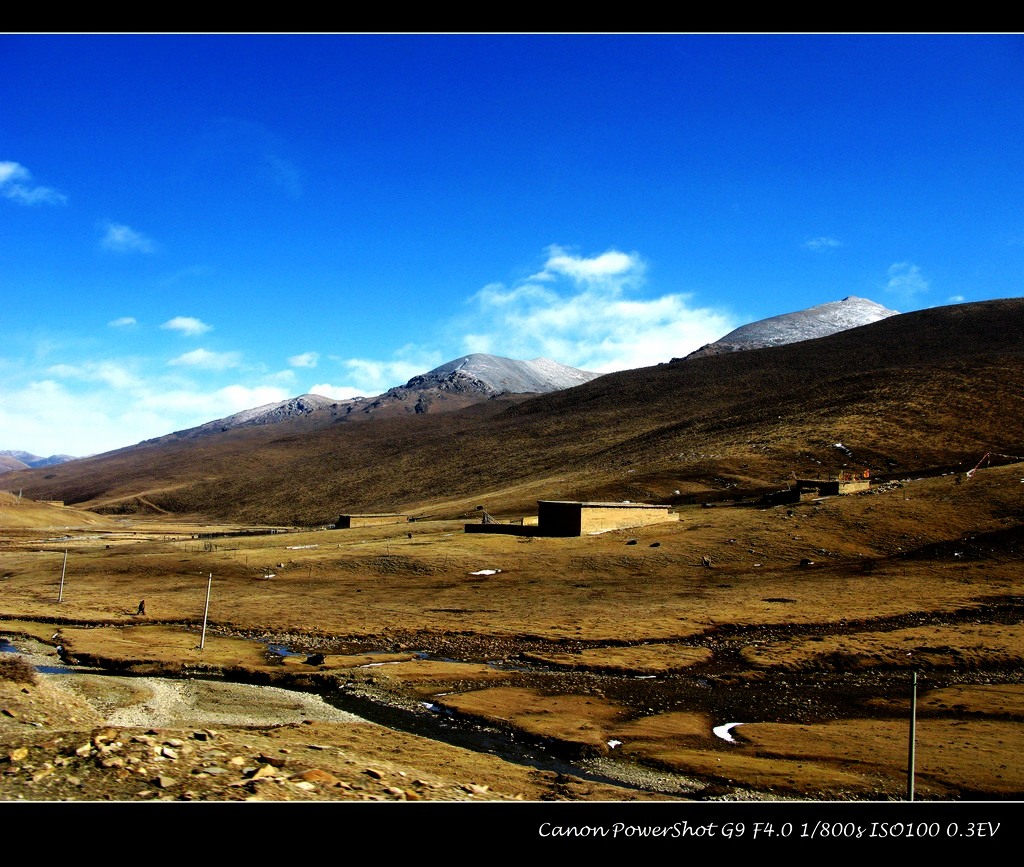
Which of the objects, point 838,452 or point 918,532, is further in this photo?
point 838,452

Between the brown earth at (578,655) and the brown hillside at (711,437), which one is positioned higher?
the brown hillside at (711,437)

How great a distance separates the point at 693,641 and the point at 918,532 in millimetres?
28030

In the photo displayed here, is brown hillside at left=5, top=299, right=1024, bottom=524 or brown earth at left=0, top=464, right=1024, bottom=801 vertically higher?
brown hillside at left=5, top=299, right=1024, bottom=524

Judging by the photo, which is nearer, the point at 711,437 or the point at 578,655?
the point at 578,655

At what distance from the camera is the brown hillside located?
88.9 m

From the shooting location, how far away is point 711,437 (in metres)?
110

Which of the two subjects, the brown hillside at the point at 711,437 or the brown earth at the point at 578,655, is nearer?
the brown earth at the point at 578,655

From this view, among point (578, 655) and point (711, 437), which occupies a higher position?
point (711, 437)

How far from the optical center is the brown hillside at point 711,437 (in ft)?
292

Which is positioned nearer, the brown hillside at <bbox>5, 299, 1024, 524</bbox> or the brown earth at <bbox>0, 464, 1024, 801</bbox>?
the brown earth at <bbox>0, 464, 1024, 801</bbox>

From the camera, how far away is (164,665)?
29.0 m
